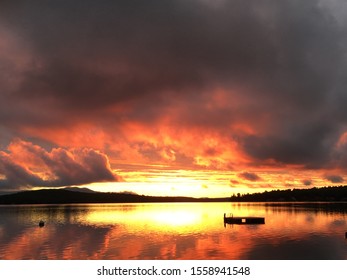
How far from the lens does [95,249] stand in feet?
210

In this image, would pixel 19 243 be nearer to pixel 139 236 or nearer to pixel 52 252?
pixel 52 252

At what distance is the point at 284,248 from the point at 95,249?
3304 centimetres

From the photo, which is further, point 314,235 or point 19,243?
point 314,235

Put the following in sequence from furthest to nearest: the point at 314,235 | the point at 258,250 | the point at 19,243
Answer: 1. the point at 314,235
2. the point at 19,243
3. the point at 258,250
